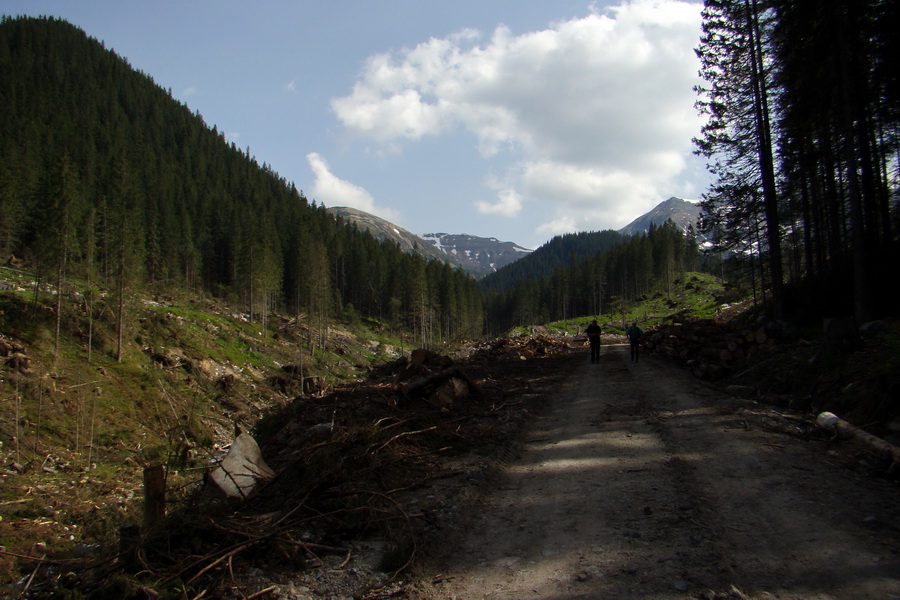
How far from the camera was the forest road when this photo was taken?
3.48 meters

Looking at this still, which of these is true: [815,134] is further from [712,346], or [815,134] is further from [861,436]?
[861,436]

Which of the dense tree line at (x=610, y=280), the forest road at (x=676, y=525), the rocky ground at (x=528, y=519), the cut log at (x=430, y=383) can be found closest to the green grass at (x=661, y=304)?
the dense tree line at (x=610, y=280)

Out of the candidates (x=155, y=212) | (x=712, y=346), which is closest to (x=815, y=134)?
(x=712, y=346)

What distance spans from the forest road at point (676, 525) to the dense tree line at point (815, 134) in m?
10.5

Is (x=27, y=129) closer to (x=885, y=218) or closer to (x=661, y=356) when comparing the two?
(x=661, y=356)

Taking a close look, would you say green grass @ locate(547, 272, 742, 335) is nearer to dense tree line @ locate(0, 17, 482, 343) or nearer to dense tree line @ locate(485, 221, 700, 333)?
dense tree line @ locate(485, 221, 700, 333)

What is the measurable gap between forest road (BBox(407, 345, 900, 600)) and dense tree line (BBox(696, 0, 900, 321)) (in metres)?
10.5

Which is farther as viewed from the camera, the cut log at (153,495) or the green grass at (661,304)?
the green grass at (661,304)

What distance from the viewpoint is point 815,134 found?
19.8m

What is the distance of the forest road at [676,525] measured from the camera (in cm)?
348

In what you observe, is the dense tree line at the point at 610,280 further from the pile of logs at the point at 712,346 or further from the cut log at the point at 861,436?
the cut log at the point at 861,436

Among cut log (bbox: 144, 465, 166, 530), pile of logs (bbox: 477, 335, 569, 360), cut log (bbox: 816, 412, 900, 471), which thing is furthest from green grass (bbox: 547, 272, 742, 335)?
cut log (bbox: 144, 465, 166, 530)

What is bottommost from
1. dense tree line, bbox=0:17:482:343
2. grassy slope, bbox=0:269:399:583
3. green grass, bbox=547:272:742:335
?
grassy slope, bbox=0:269:399:583

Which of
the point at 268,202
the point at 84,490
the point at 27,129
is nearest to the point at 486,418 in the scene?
the point at 84,490
